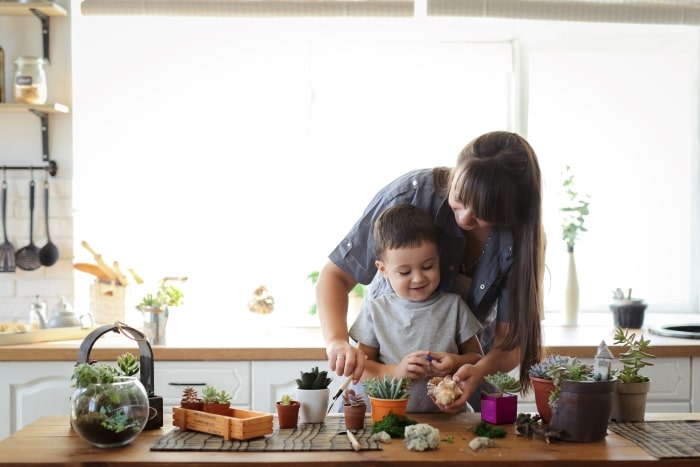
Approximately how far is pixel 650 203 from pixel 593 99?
54 cm

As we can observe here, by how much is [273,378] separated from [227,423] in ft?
4.43

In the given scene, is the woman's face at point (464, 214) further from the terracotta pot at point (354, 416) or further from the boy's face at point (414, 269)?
the terracotta pot at point (354, 416)

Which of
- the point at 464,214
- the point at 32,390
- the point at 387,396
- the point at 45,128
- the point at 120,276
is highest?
the point at 45,128

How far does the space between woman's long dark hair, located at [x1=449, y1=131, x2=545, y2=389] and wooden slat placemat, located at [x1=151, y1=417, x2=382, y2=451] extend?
520 millimetres

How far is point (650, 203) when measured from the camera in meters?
4.09

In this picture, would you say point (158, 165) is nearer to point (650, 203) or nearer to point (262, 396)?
point (262, 396)

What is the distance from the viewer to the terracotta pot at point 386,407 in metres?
1.92

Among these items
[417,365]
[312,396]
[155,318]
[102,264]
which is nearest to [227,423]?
[312,396]

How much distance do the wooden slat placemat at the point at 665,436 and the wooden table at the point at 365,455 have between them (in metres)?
0.03

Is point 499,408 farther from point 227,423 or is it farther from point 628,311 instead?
Result: point 628,311

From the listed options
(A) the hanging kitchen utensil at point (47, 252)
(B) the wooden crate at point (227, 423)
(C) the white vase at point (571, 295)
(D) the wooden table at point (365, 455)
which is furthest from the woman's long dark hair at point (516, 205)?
(A) the hanging kitchen utensil at point (47, 252)

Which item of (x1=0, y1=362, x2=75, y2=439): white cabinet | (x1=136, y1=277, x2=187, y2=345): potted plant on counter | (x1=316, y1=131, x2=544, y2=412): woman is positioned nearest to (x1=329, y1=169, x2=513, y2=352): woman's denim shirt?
(x1=316, y1=131, x2=544, y2=412): woman

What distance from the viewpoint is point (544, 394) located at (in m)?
1.90

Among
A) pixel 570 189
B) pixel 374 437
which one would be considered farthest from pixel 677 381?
pixel 374 437
